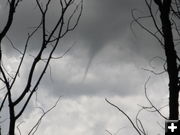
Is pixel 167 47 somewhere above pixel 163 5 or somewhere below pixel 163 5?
below

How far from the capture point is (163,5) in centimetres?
381

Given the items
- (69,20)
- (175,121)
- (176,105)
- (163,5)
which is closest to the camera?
(175,121)

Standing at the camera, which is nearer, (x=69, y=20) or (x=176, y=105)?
(x=176, y=105)

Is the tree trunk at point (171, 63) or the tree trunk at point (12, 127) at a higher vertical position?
the tree trunk at point (171, 63)

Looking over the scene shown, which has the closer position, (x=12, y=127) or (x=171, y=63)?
(x=12, y=127)

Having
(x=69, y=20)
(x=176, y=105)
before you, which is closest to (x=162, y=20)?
(x=176, y=105)

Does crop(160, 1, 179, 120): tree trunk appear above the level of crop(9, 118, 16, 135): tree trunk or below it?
above

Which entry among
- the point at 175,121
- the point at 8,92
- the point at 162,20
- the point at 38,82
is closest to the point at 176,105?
the point at 175,121

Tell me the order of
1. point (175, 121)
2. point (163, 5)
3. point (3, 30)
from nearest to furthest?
point (175, 121) < point (3, 30) < point (163, 5)

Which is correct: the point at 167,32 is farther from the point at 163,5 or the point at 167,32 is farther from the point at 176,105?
the point at 176,105

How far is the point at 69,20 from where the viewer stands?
447 cm

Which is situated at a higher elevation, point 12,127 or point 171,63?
point 171,63

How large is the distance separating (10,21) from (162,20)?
163 cm

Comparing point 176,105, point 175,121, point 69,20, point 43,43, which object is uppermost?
point 69,20
